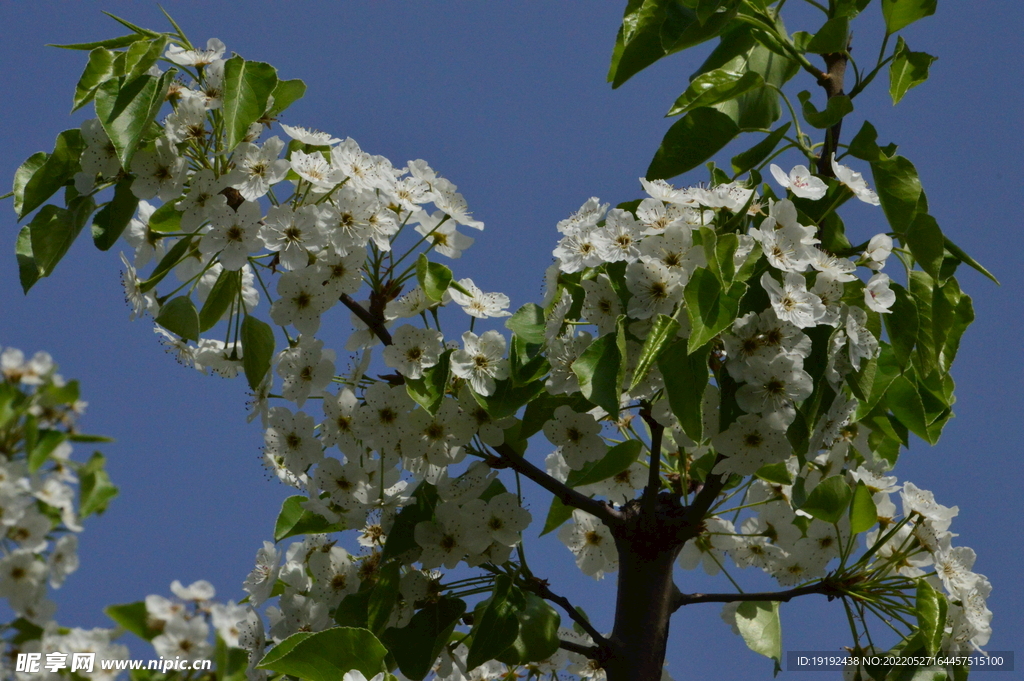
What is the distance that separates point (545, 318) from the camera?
176 centimetres

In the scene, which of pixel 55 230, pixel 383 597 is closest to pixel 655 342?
pixel 383 597

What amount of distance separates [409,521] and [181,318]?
1.72 feet

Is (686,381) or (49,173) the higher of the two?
(49,173)

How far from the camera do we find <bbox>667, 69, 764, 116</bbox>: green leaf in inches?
70.7

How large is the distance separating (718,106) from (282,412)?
3.16ft

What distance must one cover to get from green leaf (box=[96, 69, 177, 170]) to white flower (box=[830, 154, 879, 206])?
1.09 metres

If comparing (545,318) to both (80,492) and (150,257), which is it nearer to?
(150,257)

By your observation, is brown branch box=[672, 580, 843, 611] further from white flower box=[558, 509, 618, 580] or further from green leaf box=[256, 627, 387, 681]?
green leaf box=[256, 627, 387, 681]

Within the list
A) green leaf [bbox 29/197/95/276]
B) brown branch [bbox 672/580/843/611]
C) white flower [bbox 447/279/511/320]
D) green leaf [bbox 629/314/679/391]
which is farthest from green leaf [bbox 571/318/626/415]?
green leaf [bbox 29/197/95/276]

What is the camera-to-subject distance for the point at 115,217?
1.75 m

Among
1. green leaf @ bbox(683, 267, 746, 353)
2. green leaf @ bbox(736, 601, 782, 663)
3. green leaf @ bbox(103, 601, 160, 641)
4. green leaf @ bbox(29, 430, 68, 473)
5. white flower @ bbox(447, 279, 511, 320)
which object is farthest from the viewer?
green leaf @ bbox(736, 601, 782, 663)

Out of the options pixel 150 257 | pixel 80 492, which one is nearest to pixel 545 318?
pixel 150 257

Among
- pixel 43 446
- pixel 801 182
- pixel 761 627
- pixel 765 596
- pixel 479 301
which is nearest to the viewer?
pixel 43 446

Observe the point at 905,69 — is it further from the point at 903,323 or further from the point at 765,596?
the point at 765,596
